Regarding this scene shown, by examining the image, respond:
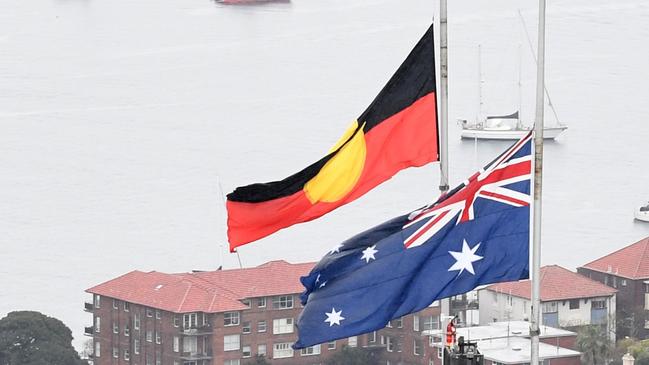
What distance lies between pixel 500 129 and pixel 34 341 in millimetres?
37865

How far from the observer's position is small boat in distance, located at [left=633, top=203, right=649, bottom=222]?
63656 millimetres

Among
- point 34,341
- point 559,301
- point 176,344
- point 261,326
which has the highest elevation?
point 559,301

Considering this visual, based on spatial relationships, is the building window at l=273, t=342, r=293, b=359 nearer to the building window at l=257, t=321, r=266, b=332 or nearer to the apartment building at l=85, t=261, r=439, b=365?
the apartment building at l=85, t=261, r=439, b=365

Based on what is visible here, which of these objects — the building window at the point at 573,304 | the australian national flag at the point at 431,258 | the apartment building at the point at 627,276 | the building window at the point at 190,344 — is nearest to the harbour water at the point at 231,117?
the building window at the point at 190,344

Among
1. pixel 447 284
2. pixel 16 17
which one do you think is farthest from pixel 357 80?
pixel 447 284

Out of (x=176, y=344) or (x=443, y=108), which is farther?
(x=176, y=344)

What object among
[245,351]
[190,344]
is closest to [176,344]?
[190,344]

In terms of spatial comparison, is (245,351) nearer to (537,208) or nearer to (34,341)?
(34,341)

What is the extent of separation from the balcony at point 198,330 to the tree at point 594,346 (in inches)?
282

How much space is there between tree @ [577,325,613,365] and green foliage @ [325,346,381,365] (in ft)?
14.0

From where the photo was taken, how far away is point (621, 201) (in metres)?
66.2

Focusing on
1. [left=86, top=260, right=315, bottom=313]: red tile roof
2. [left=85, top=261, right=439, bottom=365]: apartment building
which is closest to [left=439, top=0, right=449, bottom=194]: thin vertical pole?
[left=86, top=260, right=315, bottom=313]: red tile roof

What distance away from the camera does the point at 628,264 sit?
50156 mm

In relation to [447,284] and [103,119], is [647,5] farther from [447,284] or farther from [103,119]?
[447,284]
